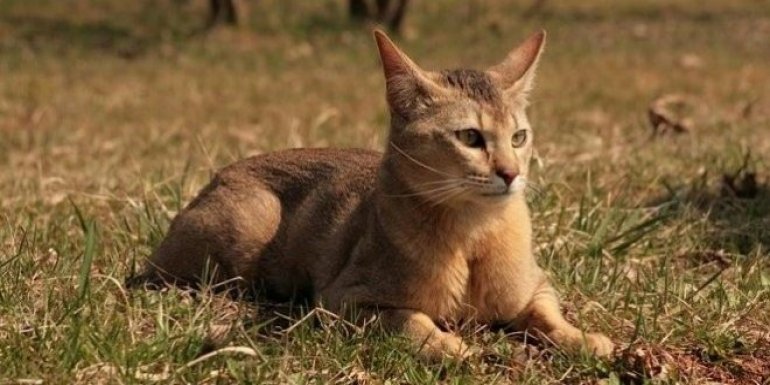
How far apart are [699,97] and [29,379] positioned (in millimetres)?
8322

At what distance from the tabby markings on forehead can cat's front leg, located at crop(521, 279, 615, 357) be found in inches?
25.1

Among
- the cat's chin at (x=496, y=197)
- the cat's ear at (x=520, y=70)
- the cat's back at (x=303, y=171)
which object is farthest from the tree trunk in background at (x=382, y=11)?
the cat's chin at (x=496, y=197)

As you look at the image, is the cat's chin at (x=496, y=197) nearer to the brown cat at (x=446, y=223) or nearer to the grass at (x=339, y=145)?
the brown cat at (x=446, y=223)

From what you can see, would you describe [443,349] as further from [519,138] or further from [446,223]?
[519,138]

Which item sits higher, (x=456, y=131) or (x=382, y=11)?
(x=456, y=131)

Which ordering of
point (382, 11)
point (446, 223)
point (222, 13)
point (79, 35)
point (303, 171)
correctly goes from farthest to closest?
point (382, 11)
point (222, 13)
point (79, 35)
point (303, 171)
point (446, 223)

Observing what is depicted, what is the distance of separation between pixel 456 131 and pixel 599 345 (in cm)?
74

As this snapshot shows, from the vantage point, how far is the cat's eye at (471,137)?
3482 mm

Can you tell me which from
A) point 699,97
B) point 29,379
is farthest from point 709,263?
point 699,97

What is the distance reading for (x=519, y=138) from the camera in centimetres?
360

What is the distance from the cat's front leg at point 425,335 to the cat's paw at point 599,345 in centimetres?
34

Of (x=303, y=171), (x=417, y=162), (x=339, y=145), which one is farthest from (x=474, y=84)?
(x=339, y=145)

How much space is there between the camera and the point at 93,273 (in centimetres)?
420

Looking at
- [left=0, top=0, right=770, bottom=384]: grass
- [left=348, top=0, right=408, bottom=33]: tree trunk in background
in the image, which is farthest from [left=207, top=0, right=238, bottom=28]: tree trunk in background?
[left=0, top=0, right=770, bottom=384]: grass
